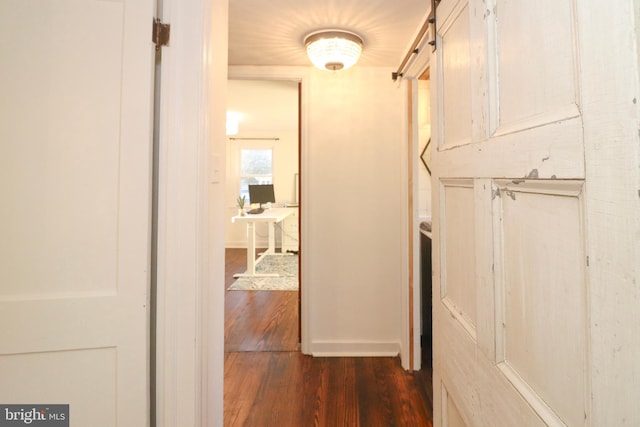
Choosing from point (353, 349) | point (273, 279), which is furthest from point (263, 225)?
point (353, 349)

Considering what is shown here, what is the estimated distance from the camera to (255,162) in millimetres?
6613

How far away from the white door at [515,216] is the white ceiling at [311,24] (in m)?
0.94

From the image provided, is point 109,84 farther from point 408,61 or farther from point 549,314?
point 408,61

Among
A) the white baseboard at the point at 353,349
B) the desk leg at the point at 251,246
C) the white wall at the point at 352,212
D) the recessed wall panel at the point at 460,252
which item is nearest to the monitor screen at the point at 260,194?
the desk leg at the point at 251,246

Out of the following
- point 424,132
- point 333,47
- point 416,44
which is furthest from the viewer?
point 424,132

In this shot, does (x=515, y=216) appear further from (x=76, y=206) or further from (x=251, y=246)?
(x=251, y=246)

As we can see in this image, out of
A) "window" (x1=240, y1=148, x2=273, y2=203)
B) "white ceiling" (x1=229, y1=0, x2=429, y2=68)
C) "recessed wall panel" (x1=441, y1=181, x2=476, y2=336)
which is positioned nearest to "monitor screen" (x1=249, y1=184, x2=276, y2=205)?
"window" (x1=240, y1=148, x2=273, y2=203)

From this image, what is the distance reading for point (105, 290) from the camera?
99 centimetres

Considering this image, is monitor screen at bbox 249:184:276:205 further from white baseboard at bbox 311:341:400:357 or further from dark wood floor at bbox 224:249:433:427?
white baseboard at bbox 311:341:400:357

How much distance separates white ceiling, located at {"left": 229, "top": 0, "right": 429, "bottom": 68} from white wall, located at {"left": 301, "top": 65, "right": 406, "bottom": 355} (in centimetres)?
31

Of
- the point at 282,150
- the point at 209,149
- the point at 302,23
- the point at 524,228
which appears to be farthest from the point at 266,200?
the point at 524,228

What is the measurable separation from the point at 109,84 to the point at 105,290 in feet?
2.21

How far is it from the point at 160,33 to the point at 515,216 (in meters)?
1.22

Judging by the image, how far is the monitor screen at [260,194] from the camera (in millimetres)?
5145
